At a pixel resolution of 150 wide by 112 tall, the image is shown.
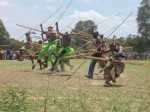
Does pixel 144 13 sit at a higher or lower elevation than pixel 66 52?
higher

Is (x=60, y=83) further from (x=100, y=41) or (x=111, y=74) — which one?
(x=100, y=41)

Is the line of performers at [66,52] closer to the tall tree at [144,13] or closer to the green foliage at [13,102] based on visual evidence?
the tall tree at [144,13]

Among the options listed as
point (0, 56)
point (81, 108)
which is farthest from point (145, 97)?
point (0, 56)

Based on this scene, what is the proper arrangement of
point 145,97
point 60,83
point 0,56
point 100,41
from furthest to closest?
1. point 0,56
2. point 100,41
3. point 60,83
4. point 145,97

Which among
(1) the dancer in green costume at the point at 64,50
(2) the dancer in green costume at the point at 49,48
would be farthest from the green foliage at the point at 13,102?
(1) the dancer in green costume at the point at 64,50

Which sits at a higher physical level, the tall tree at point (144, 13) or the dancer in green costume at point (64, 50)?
the tall tree at point (144, 13)

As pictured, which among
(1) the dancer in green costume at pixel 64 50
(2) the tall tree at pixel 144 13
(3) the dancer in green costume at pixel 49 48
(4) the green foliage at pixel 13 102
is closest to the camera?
(4) the green foliage at pixel 13 102

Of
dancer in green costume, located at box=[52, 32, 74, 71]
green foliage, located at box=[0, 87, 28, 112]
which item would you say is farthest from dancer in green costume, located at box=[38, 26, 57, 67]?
green foliage, located at box=[0, 87, 28, 112]

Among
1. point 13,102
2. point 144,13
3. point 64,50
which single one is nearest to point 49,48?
point 64,50

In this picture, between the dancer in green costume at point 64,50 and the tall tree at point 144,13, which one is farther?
the tall tree at point 144,13

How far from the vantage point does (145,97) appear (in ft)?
49.2

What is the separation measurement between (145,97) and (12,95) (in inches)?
177

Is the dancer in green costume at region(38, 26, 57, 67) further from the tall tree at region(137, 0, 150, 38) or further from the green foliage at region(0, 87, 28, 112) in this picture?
the green foliage at region(0, 87, 28, 112)

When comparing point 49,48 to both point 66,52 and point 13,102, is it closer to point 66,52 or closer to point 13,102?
point 66,52
